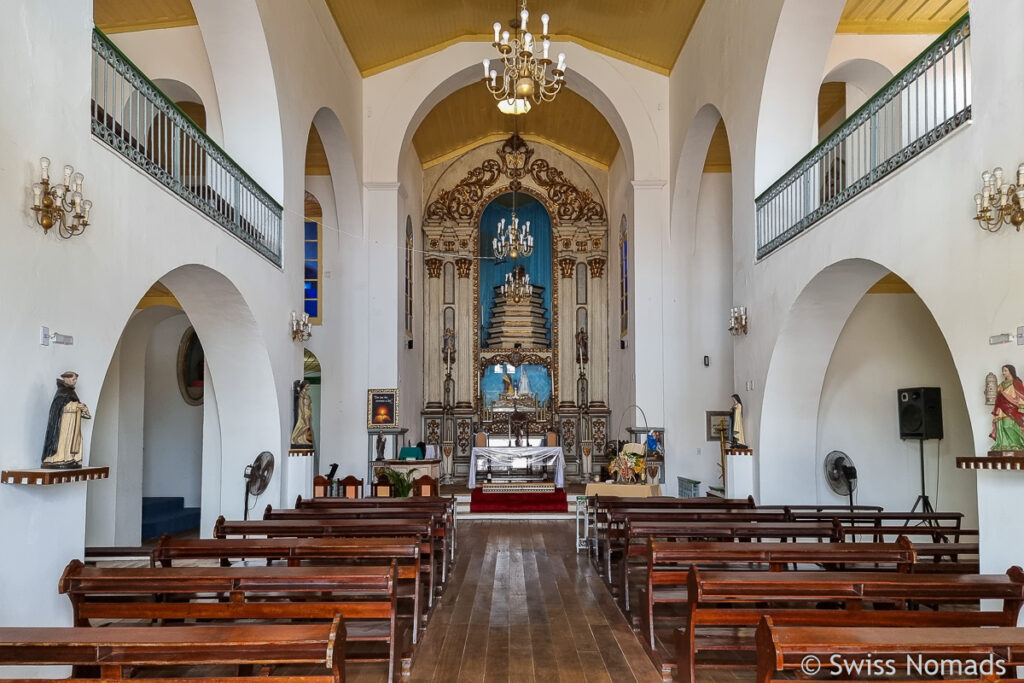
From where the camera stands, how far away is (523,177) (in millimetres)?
18766

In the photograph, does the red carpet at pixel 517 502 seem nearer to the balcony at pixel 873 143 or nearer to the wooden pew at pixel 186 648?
the balcony at pixel 873 143

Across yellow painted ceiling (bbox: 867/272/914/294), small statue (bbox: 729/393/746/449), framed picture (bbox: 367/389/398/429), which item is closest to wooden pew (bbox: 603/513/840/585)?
small statue (bbox: 729/393/746/449)

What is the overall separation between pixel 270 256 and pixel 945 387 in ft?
27.8

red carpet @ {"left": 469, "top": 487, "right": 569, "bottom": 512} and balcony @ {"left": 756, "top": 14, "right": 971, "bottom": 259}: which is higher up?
balcony @ {"left": 756, "top": 14, "right": 971, "bottom": 259}

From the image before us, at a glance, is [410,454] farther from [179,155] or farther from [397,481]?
[179,155]

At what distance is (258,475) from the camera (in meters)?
8.99

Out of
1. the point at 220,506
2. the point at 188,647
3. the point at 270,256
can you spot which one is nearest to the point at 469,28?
the point at 270,256

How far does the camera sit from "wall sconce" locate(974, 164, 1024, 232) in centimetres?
469

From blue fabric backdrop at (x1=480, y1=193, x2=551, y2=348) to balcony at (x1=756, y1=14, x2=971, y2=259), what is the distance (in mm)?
9447

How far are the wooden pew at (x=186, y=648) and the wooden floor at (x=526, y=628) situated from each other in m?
2.03

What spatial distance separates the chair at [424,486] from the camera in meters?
11.8

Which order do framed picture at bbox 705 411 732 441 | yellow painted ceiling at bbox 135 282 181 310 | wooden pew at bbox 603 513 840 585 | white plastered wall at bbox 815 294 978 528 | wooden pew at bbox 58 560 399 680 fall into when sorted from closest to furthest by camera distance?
wooden pew at bbox 58 560 399 680, wooden pew at bbox 603 513 840 585, yellow painted ceiling at bbox 135 282 181 310, white plastered wall at bbox 815 294 978 528, framed picture at bbox 705 411 732 441

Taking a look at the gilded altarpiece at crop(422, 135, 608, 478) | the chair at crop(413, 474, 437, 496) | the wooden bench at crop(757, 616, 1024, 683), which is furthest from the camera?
the gilded altarpiece at crop(422, 135, 608, 478)

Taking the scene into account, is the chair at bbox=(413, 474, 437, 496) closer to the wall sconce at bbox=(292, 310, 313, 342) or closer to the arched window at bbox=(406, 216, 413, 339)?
the wall sconce at bbox=(292, 310, 313, 342)
